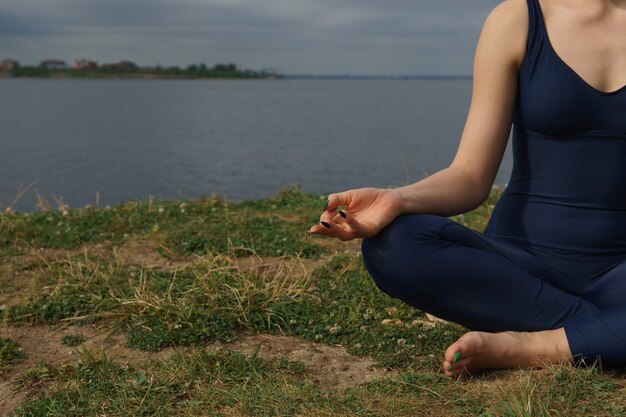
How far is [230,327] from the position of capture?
12.7ft

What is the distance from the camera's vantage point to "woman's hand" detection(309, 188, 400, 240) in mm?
2932

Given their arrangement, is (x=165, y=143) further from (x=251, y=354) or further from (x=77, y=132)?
(x=251, y=354)

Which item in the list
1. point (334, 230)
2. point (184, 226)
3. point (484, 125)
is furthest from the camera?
point (184, 226)

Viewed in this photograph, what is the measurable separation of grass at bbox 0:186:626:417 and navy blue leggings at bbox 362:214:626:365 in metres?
0.23


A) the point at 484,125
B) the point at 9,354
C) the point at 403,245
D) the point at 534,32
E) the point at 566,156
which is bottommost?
the point at 9,354

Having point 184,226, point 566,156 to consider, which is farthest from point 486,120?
point 184,226

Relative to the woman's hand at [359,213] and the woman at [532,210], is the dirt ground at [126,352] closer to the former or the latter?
the woman at [532,210]

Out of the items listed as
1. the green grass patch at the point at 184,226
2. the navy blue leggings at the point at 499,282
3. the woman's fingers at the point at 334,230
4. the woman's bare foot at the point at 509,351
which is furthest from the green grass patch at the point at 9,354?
the woman's bare foot at the point at 509,351

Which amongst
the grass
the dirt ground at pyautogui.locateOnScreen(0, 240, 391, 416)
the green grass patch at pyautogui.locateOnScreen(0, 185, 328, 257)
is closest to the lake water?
the green grass patch at pyautogui.locateOnScreen(0, 185, 328, 257)

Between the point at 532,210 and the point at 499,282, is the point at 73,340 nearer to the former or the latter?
the point at 499,282

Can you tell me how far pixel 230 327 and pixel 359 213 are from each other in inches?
47.7

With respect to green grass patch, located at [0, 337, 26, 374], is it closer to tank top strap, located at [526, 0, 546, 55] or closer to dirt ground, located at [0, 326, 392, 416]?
dirt ground, located at [0, 326, 392, 416]

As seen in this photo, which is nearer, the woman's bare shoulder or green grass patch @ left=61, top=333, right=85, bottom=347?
the woman's bare shoulder

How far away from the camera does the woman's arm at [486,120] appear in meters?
3.15
